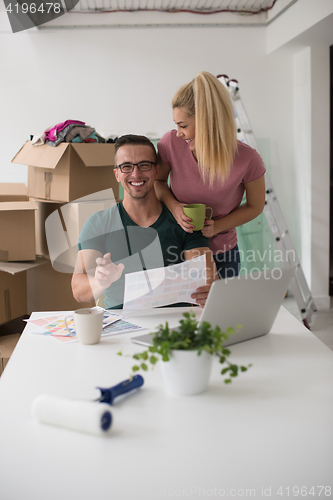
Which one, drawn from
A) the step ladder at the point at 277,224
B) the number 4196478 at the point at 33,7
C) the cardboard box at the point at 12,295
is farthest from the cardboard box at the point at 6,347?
the number 4196478 at the point at 33,7

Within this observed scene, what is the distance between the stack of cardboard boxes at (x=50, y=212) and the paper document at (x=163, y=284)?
120 centimetres

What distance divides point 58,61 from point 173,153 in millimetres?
2218

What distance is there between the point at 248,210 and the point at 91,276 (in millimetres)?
753

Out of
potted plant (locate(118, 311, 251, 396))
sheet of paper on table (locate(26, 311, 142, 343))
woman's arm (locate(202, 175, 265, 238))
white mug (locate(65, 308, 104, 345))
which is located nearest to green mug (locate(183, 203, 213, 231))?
woman's arm (locate(202, 175, 265, 238))

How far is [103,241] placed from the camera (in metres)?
1.62

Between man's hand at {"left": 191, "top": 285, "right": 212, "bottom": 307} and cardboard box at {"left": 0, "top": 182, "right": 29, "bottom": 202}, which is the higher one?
cardboard box at {"left": 0, "top": 182, "right": 29, "bottom": 202}

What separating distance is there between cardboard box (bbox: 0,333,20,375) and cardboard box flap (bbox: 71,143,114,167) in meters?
1.06

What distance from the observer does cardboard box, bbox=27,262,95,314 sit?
8.84 feet

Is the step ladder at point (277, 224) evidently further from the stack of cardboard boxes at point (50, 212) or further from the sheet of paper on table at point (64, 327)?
the sheet of paper on table at point (64, 327)

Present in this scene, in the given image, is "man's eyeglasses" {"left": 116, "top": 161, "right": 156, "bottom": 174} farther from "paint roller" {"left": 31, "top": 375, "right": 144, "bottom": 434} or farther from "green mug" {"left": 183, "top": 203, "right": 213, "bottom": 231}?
"paint roller" {"left": 31, "top": 375, "right": 144, "bottom": 434}

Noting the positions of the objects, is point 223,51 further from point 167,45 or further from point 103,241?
point 103,241

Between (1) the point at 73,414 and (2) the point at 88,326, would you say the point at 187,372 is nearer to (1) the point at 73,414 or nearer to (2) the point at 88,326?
(1) the point at 73,414

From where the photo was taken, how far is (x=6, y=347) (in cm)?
239

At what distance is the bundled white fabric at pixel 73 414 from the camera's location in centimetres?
69
